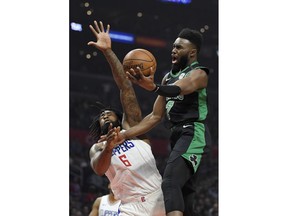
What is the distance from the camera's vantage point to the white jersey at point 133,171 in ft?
16.2

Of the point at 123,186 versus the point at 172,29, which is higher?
the point at 172,29

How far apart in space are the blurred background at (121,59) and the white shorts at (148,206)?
6704mm

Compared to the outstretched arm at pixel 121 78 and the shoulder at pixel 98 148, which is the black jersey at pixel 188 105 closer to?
the outstretched arm at pixel 121 78

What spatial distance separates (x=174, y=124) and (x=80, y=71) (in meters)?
9.71

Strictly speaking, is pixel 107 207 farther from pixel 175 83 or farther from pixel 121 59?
pixel 121 59

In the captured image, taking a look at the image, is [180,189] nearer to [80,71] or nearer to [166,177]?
[166,177]

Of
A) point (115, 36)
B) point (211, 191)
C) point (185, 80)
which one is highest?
point (115, 36)

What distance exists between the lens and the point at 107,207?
6.07 meters

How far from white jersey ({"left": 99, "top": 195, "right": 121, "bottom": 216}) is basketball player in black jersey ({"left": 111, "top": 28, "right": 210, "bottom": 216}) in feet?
3.50

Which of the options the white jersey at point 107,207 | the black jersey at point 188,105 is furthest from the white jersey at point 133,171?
the white jersey at point 107,207

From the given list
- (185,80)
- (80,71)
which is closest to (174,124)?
(185,80)

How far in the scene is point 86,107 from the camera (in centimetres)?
1352

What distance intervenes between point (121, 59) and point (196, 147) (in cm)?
912

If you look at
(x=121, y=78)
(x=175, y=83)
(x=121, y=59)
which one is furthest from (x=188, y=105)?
(x=121, y=59)
